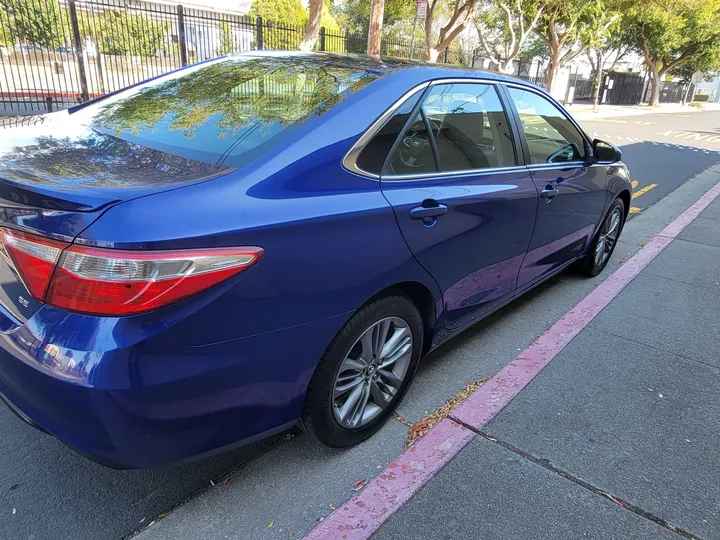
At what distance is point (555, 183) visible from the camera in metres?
3.49

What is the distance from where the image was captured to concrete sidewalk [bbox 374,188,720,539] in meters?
2.13

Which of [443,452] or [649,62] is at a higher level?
[649,62]

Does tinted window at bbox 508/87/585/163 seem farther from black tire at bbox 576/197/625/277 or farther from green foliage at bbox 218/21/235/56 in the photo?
green foliage at bbox 218/21/235/56

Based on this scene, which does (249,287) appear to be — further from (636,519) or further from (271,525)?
(636,519)

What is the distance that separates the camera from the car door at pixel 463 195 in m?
2.38

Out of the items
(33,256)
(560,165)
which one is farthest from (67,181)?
(560,165)

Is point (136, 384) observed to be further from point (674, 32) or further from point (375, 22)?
point (674, 32)

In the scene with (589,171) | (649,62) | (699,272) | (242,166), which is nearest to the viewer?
(242,166)

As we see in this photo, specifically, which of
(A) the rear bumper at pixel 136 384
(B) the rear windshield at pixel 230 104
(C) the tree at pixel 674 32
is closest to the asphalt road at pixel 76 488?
(A) the rear bumper at pixel 136 384

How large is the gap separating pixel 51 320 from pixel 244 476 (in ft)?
3.53

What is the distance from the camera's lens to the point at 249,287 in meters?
1.73

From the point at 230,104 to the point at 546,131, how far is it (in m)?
2.27

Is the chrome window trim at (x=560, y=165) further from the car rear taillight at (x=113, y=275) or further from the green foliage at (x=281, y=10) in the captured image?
the green foliage at (x=281, y=10)

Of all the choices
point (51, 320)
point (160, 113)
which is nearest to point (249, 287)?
point (51, 320)
